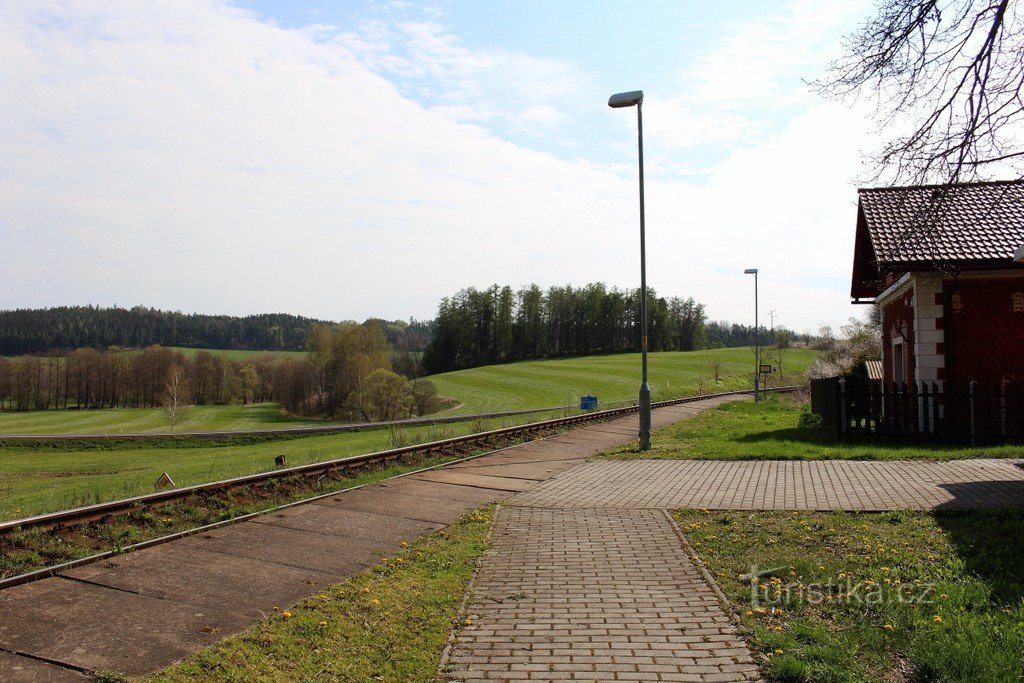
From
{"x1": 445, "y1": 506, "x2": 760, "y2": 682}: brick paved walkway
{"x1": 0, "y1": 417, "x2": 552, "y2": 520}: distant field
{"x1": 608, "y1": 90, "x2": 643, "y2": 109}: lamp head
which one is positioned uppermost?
{"x1": 608, "y1": 90, "x2": 643, "y2": 109}: lamp head

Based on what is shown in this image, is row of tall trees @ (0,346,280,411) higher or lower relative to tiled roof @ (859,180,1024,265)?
lower

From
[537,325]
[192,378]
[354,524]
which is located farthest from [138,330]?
[354,524]

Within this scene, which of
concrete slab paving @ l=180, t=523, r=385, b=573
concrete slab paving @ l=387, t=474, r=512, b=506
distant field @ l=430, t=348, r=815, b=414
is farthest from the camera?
distant field @ l=430, t=348, r=815, b=414

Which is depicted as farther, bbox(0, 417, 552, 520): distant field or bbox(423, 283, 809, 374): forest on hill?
bbox(423, 283, 809, 374): forest on hill

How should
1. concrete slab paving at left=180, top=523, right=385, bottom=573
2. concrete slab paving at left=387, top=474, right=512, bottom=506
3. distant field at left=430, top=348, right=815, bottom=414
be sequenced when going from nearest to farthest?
concrete slab paving at left=180, top=523, right=385, bottom=573
concrete slab paving at left=387, top=474, right=512, bottom=506
distant field at left=430, top=348, right=815, bottom=414

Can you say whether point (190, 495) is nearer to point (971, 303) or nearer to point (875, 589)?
point (875, 589)

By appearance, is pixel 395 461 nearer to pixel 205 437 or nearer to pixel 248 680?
pixel 248 680

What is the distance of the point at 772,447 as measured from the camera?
15.8 m

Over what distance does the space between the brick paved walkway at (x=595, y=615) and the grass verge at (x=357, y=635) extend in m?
0.24

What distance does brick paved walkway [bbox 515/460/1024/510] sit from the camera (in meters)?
9.55

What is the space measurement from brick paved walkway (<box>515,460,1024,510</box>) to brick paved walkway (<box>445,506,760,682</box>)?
6.75 ft

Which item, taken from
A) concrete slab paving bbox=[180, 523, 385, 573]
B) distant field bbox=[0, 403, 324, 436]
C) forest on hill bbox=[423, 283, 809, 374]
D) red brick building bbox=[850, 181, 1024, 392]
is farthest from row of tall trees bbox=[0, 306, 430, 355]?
concrete slab paving bbox=[180, 523, 385, 573]

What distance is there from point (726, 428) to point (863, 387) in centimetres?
486

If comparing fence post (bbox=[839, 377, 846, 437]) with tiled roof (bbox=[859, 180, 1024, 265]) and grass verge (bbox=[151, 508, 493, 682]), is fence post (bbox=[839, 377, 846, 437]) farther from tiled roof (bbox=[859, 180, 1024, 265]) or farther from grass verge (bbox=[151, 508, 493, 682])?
grass verge (bbox=[151, 508, 493, 682])
